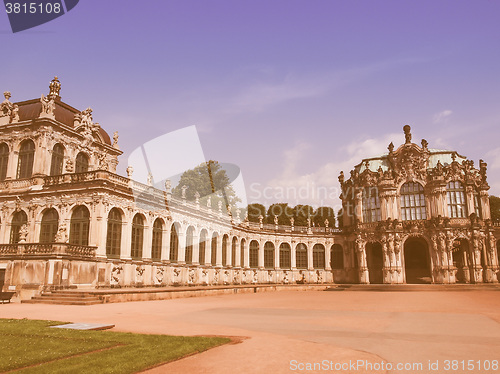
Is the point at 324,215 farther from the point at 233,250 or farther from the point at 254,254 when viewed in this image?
the point at 233,250

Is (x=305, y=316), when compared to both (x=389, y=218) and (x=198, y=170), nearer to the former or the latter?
(x=389, y=218)

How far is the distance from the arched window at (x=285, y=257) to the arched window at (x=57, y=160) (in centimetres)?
3143

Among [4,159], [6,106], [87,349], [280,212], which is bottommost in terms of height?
[87,349]

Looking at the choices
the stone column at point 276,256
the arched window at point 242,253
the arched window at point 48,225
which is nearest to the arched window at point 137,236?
the arched window at point 48,225

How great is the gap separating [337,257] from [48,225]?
1579 inches

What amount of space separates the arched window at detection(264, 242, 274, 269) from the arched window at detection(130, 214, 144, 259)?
83.7 feet

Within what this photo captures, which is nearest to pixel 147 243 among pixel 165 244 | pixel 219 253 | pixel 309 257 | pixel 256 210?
pixel 165 244

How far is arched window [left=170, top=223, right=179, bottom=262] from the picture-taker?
37.8m

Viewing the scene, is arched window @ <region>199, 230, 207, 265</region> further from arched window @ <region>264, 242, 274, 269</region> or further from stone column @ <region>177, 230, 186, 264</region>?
arched window @ <region>264, 242, 274, 269</region>

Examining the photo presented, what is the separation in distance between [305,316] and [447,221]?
136 feet

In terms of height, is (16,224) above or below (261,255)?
above

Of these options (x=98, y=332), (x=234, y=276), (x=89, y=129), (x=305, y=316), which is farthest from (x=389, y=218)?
(x=98, y=332)

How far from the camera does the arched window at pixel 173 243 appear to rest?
1487 inches

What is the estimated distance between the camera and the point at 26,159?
36000mm
